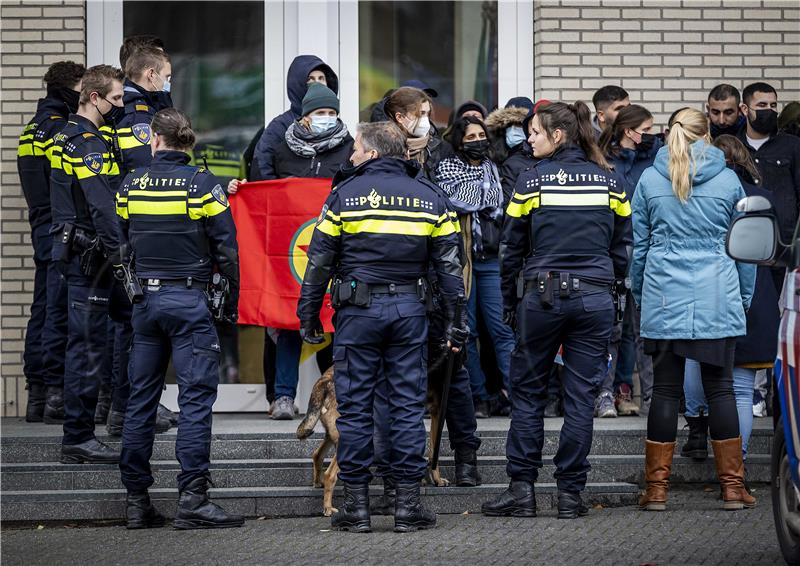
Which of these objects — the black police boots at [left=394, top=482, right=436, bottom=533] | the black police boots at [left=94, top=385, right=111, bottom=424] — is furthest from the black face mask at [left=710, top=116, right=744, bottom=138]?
the black police boots at [left=94, top=385, right=111, bottom=424]

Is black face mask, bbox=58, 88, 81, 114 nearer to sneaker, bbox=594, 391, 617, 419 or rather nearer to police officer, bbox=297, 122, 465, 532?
police officer, bbox=297, 122, 465, 532

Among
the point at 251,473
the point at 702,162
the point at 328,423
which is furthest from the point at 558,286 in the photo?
the point at 251,473

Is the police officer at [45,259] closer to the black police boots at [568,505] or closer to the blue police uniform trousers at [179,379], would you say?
the blue police uniform trousers at [179,379]

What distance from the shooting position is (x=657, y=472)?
26.9 feet

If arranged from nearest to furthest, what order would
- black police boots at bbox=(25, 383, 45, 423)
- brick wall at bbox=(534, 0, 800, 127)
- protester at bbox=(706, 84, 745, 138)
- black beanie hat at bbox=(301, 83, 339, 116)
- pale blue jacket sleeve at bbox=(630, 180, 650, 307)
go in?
1. pale blue jacket sleeve at bbox=(630, 180, 650, 307)
2. black beanie hat at bbox=(301, 83, 339, 116)
3. black police boots at bbox=(25, 383, 45, 423)
4. protester at bbox=(706, 84, 745, 138)
5. brick wall at bbox=(534, 0, 800, 127)

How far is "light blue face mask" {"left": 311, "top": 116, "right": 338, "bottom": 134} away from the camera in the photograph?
963cm

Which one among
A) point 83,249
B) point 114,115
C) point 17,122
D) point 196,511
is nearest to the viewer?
point 196,511

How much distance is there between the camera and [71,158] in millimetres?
8602

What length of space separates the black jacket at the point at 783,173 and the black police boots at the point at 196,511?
186 inches

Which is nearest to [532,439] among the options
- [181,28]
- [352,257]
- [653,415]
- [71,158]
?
[653,415]

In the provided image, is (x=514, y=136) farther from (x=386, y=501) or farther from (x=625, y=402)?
(x=386, y=501)

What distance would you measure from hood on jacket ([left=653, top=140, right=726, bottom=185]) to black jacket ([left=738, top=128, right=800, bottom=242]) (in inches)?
75.1

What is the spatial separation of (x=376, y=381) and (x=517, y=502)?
3.78ft

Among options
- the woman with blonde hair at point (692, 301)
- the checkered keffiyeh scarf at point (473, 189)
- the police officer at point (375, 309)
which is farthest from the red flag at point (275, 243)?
the woman with blonde hair at point (692, 301)
